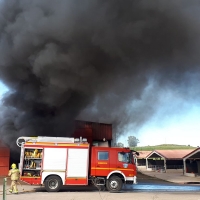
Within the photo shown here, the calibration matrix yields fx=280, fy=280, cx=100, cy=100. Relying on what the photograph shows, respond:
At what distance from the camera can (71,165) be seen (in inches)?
489

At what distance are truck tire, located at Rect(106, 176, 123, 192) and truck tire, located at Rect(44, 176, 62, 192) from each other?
2164 mm

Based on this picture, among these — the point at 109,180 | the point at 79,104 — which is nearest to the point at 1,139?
the point at 79,104

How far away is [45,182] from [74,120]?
8696 mm

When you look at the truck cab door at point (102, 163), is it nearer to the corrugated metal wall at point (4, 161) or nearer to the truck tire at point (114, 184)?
the truck tire at point (114, 184)

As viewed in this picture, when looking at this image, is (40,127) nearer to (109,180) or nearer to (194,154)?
(109,180)

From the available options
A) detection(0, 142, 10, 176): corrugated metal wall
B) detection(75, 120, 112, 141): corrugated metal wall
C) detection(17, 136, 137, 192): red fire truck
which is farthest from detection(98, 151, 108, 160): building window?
detection(0, 142, 10, 176): corrugated metal wall

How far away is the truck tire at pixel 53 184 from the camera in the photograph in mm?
12180

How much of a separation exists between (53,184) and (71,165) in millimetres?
1121

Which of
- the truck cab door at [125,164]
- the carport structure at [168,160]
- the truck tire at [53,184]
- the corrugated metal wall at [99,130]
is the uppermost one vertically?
the corrugated metal wall at [99,130]

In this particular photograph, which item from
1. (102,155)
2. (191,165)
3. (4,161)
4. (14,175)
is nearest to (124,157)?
(102,155)

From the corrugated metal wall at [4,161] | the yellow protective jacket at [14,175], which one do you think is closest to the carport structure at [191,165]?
the corrugated metal wall at [4,161]

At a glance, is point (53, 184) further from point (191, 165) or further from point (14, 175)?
point (191, 165)

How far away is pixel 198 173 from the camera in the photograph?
101 ft

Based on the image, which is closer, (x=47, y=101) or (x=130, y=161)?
(x=130, y=161)
